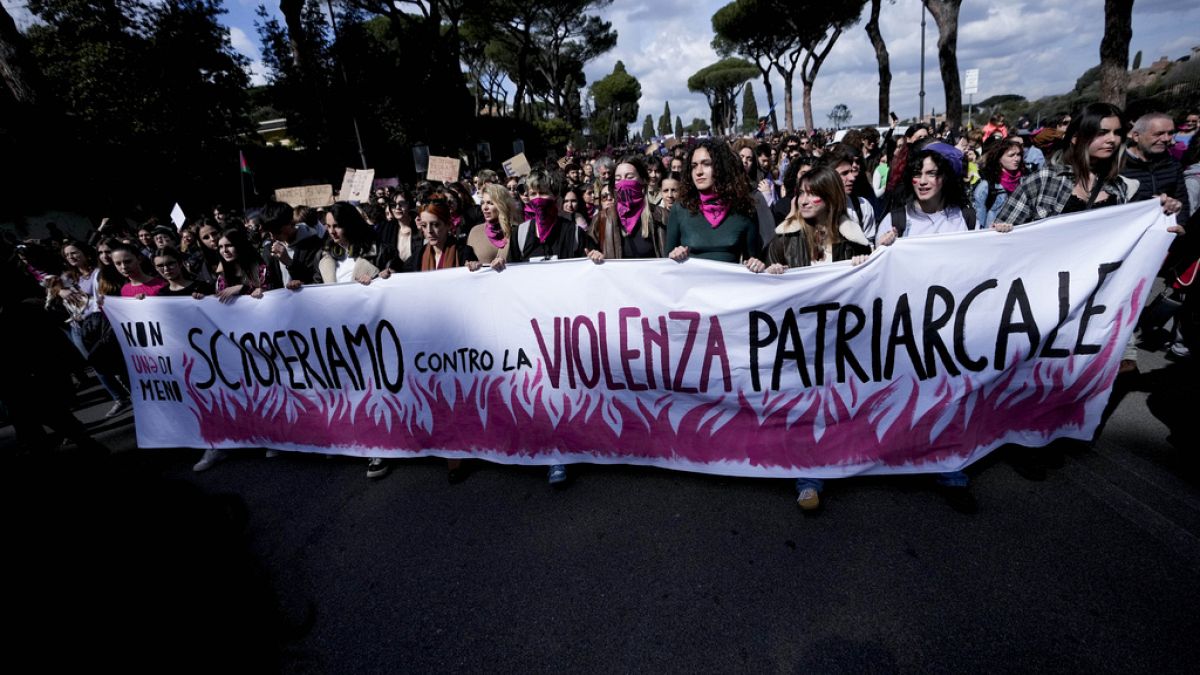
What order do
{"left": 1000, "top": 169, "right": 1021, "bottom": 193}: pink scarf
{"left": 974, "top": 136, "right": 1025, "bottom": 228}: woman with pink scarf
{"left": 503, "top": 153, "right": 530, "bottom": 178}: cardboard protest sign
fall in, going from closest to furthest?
{"left": 974, "top": 136, "right": 1025, "bottom": 228}: woman with pink scarf < {"left": 1000, "top": 169, "right": 1021, "bottom": 193}: pink scarf < {"left": 503, "top": 153, "right": 530, "bottom": 178}: cardboard protest sign

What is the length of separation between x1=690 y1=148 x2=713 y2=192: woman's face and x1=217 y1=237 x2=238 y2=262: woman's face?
3159 mm

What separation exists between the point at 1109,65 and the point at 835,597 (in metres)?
11.5

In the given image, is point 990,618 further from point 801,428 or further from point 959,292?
point 959,292

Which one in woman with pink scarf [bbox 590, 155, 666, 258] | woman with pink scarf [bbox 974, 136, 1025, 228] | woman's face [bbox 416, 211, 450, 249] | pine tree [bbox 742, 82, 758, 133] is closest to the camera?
woman's face [bbox 416, 211, 450, 249]

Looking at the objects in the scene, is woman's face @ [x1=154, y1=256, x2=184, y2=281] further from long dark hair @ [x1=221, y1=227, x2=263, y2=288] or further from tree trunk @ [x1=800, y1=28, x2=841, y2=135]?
tree trunk @ [x1=800, y1=28, x2=841, y2=135]

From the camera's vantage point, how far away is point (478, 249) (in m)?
4.12

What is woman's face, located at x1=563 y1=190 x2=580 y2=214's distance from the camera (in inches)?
235

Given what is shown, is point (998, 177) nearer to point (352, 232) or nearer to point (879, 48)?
point (352, 232)

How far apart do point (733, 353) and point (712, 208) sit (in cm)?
93

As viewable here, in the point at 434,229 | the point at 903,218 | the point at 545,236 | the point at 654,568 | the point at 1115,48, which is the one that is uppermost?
the point at 1115,48

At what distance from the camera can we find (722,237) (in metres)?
2.98

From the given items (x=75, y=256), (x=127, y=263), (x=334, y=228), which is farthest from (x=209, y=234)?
(x=75, y=256)

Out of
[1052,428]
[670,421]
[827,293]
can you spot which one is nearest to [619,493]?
[670,421]

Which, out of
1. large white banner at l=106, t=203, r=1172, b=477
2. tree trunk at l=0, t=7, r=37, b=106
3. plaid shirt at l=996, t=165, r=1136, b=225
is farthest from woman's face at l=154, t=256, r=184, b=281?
tree trunk at l=0, t=7, r=37, b=106
